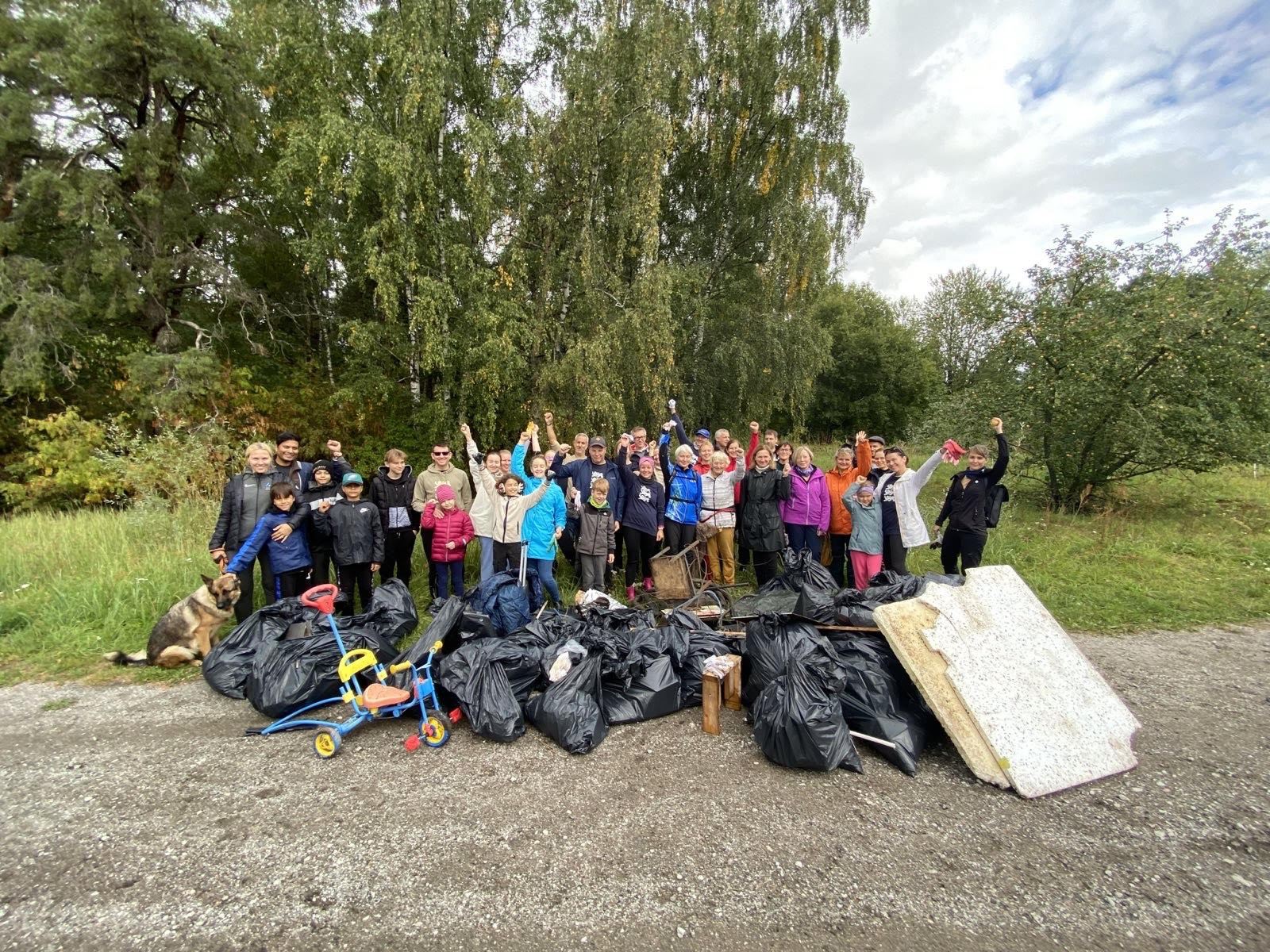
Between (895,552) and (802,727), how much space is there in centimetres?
302

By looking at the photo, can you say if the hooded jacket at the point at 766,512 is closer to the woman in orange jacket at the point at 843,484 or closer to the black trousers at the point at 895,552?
the woman in orange jacket at the point at 843,484

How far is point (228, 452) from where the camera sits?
33.4 feet

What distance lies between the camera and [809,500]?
19.0 feet

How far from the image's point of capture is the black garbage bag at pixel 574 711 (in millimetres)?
3289

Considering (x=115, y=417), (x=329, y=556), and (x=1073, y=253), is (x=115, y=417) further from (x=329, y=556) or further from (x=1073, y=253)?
(x=1073, y=253)

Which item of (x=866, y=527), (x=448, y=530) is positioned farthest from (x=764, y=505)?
(x=448, y=530)

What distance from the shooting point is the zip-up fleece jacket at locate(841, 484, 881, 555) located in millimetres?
5469

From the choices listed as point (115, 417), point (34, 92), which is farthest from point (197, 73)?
point (115, 417)

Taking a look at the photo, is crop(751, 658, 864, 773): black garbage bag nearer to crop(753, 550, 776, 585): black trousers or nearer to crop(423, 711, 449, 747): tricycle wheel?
crop(423, 711, 449, 747): tricycle wheel

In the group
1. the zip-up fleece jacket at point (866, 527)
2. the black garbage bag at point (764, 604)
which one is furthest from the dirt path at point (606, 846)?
the zip-up fleece jacket at point (866, 527)

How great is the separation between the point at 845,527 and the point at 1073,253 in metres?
7.72

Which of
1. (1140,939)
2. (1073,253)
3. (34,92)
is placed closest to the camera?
(1140,939)

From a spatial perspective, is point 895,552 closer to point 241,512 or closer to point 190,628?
point 241,512

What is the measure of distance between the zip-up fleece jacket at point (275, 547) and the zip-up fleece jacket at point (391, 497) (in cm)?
75
